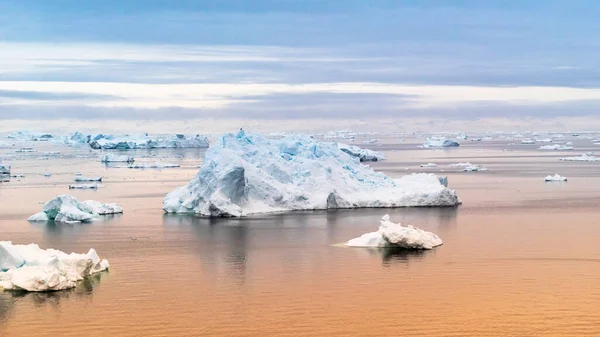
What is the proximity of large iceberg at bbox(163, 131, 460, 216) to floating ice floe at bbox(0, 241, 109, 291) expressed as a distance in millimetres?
11070

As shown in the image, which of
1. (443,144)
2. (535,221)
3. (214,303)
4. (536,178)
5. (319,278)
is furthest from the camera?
(443,144)

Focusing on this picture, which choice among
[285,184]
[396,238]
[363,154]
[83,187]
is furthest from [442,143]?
[396,238]

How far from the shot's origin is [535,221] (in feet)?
102

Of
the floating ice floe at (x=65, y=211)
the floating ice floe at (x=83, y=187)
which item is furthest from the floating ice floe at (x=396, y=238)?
the floating ice floe at (x=83, y=187)

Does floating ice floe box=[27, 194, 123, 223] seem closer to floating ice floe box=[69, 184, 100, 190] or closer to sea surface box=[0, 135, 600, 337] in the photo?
sea surface box=[0, 135, 600, 337]

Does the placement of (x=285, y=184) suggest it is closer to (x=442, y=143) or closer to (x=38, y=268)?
(x=38, y=268)

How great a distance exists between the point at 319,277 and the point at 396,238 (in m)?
3.57

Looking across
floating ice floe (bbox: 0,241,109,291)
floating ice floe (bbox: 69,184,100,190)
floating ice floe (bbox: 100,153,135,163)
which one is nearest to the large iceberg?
floating ice floe (bbox: 0,241,109,291)

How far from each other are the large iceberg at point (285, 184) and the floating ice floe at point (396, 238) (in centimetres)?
749

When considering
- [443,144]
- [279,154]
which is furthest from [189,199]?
[443,144]

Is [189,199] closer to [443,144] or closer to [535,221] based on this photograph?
[535,221]

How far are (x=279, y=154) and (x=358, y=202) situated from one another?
4.00m

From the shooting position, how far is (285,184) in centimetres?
3375

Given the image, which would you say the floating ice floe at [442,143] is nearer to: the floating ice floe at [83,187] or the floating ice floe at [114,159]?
the floating ice floe at [114,159]
